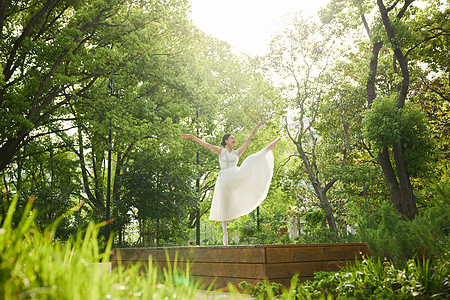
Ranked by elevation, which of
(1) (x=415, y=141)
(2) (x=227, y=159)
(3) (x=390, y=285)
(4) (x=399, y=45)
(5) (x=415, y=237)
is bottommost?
(3) (x=390, y=285)

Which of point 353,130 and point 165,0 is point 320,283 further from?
point 165,0

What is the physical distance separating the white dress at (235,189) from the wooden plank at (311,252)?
1.84 m

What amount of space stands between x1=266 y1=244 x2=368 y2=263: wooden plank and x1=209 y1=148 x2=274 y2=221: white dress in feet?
6.03

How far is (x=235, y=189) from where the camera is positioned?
8555 mm

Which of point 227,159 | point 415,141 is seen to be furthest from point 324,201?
point 227,159

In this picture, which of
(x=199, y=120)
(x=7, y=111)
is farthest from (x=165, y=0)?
(x=7, y=111)

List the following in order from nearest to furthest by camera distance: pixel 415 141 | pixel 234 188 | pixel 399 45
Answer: pixel 234 188
pixel 415 141
pixel 399 45

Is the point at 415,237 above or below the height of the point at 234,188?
below

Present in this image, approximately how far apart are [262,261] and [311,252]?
1289 millimetres

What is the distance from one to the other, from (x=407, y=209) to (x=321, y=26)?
8.89 meters

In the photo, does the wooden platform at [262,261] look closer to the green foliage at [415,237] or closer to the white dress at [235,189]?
the green foliage at [415,237]

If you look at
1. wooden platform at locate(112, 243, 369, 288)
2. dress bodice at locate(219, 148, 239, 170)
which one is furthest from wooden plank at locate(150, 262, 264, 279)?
dress bodice at locate(219, 148, 239, 170)

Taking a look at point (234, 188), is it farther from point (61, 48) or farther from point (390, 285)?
point (61, 48)

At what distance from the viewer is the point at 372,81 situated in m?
11.3
